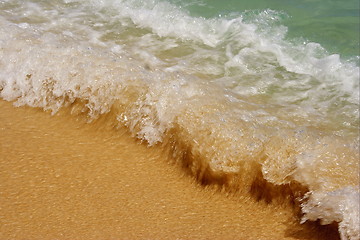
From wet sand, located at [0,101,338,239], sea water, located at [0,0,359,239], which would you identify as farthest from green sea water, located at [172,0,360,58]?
wet sand, located at [0,101,338,239]

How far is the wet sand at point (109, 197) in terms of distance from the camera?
284 cm

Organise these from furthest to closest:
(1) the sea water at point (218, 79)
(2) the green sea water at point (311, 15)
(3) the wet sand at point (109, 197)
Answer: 1. (2) the green sea water at point (311, 15)
2. (1) the sea water at point (218, 79)
3. (3) the wet sand at point (109, 197)

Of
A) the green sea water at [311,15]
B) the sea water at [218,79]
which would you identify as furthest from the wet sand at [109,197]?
the green sea water at [311,15]

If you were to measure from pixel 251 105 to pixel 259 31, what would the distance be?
5.69 ft

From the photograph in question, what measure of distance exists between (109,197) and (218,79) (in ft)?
5.67

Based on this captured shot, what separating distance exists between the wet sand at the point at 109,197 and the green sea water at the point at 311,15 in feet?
8.45

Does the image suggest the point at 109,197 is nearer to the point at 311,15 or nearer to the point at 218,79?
the point at 218,79

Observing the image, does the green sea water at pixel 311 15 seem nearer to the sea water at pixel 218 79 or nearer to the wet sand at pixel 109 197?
the sea water at pixel 218 79

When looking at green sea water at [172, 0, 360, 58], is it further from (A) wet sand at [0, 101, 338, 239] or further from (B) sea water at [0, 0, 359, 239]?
(A) wet sand at [0, 101, 338, 239]

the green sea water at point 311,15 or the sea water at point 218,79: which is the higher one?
the green sea water at point 311,15

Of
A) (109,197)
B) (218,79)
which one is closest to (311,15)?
(218,79)

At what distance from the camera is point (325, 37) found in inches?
218

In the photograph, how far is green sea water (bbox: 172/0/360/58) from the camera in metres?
5.45

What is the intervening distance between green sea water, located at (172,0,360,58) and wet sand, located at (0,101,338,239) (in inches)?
101
